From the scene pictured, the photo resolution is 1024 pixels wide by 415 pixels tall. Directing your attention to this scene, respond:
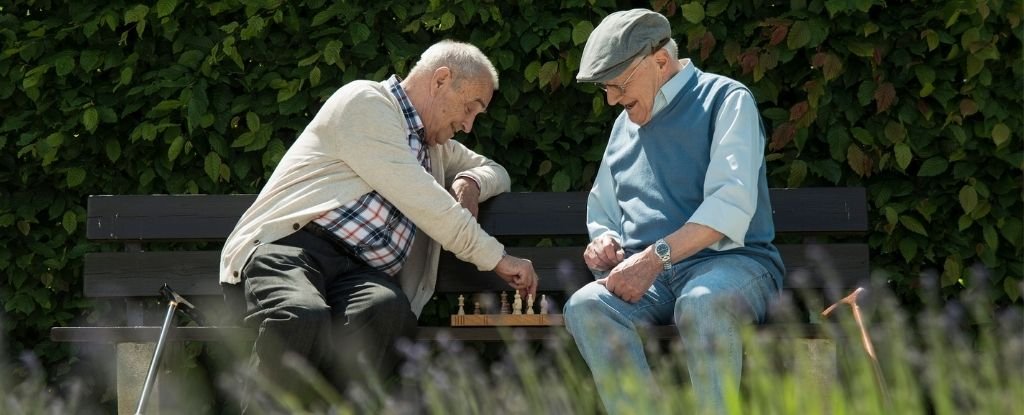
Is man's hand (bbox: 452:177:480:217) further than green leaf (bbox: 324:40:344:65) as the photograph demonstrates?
No

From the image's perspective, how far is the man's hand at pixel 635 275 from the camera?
3.69 meters

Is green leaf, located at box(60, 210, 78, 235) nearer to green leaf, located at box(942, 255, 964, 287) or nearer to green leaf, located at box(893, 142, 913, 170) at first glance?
green leaf, located at box(893, 142, 913, 170)

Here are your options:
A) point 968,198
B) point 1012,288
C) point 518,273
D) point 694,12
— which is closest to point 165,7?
point 518,273

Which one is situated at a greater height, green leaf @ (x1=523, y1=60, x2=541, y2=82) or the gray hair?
the gray hair

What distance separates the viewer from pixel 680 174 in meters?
3.88

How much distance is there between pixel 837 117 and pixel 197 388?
2481 mm

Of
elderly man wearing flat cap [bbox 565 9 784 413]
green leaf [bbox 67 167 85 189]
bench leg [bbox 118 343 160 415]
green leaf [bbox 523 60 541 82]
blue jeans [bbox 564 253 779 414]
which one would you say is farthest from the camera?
green leaf [bbox 67 167 85 189]

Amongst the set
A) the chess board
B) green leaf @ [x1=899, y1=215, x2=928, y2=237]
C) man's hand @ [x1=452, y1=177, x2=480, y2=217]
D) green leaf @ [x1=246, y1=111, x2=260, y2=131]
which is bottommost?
green leaf @ [x1=899, y1=215, x2=928, y2=237]

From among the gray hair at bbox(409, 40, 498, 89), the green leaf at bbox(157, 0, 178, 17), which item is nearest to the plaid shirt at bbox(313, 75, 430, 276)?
the gray hair at bbox(409, 40, 498, 89)

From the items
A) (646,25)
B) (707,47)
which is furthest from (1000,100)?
(646,25)

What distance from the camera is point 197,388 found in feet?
16.4

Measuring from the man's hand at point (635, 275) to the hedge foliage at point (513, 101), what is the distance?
1121 mm

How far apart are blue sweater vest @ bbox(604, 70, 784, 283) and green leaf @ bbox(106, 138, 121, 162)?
206 centimetres

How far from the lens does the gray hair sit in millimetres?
4184
